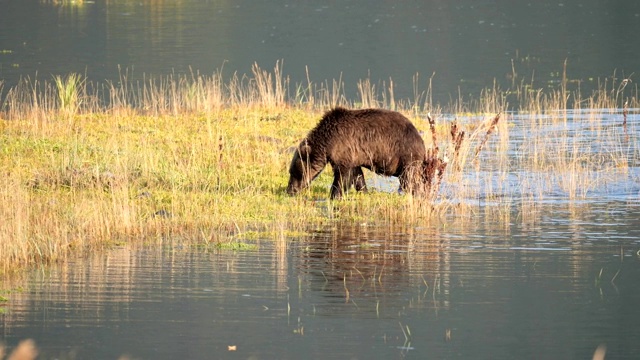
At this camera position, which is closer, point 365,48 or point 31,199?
point 31,199

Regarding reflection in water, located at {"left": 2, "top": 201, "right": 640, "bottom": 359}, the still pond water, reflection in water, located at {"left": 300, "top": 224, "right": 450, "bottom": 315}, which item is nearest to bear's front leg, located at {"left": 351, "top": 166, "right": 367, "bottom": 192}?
the still pond water

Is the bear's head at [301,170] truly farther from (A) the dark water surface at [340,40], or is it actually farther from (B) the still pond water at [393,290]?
(A) the dark water surface at [340,40]

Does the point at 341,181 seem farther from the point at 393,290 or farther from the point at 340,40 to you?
the point at 340,40

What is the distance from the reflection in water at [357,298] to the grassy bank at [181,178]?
698 mm

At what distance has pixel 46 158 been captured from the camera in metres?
20.0

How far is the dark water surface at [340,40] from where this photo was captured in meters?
46.7

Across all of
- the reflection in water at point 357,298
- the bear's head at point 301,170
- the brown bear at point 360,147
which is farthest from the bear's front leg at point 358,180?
the reflection in water at point 357,298

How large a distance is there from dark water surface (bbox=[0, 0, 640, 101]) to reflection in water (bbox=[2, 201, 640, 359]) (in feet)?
75.7

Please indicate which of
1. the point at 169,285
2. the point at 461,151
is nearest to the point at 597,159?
the point at 461,151

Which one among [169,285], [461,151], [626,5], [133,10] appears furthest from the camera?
[133,10]

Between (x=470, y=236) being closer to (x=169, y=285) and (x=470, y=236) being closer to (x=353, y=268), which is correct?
(x=353, y=268)

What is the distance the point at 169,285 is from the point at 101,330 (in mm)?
1796

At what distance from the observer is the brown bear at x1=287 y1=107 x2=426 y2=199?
17.8m

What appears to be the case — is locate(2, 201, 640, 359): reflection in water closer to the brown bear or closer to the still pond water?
the still pond water
